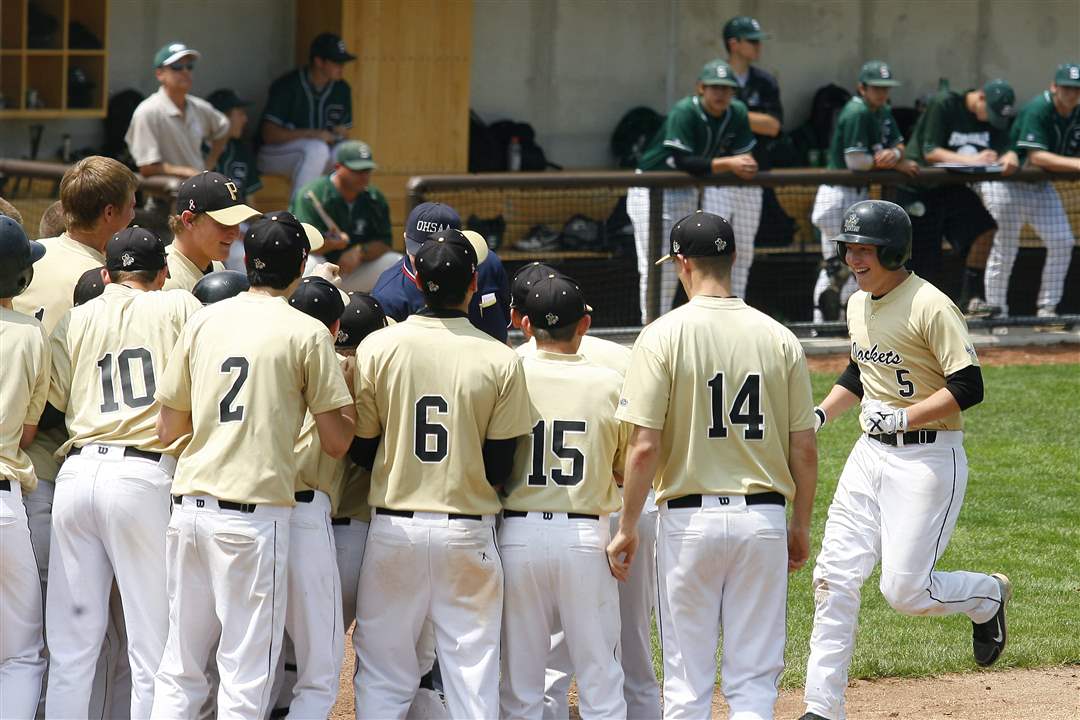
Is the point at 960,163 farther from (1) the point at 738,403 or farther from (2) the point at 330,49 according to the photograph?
(1) the point at 738,403

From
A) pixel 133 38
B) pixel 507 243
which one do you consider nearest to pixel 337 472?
pixel 507 243

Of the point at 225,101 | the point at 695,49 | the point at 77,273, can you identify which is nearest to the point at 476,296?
the point at 77,273

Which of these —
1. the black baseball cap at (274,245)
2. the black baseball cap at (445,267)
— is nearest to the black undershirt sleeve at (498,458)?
the black baseball cap at (445,267)

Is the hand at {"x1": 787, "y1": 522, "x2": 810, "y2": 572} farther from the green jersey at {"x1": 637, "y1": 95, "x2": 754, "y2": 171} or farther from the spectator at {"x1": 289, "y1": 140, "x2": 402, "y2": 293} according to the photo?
the green jersey at {"x1": 637, "y1": 95, "x2": 754, "y2": 171}

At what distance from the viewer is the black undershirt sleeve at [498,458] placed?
502cm

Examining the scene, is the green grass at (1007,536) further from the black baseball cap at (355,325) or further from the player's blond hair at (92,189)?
the player's blond hair at (92,189)

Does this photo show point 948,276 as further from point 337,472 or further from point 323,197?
point 337,472

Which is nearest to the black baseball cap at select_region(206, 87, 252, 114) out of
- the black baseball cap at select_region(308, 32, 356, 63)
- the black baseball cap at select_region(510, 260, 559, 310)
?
the black baseball cap at select_region(308, 32, 356, 63)

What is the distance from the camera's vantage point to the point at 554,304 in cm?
518

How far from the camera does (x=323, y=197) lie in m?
10.2

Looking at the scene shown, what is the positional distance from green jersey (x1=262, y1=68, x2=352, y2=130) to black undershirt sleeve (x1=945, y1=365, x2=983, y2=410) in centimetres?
721

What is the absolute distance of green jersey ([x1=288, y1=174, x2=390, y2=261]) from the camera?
33.5 ft

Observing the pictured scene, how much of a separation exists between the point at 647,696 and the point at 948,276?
793 cm

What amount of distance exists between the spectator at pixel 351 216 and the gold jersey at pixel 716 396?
519cm
